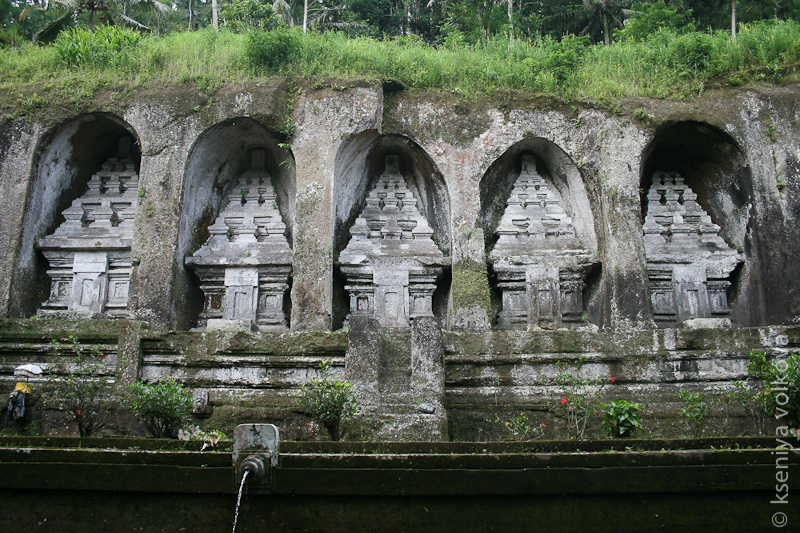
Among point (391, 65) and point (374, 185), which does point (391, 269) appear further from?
point (391, 65)

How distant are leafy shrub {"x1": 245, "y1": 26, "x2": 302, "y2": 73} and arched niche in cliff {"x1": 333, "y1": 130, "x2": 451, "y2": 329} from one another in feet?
6.52

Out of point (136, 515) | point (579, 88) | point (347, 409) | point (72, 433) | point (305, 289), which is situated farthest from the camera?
point (579, 88)

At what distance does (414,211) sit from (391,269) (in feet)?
4.10

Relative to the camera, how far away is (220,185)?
37.1 ft

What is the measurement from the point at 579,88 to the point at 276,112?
5152 millimetres

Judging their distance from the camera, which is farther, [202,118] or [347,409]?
[202,118]

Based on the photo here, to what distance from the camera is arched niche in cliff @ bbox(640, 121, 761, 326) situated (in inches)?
407

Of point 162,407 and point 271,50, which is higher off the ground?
point 271,50

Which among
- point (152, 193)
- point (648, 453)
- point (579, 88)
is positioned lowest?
point (648, 453)

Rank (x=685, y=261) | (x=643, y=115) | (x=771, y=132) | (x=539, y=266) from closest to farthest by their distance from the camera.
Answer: (x=771, y=132), (x=643, y=115), (x=539, y=266), (x=685, y=261)

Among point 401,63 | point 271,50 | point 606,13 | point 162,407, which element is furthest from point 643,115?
point 606,13

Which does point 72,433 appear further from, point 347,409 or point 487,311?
point 487,311

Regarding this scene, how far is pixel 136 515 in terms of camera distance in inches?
164

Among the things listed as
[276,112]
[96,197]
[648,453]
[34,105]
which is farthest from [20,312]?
[648,453]
